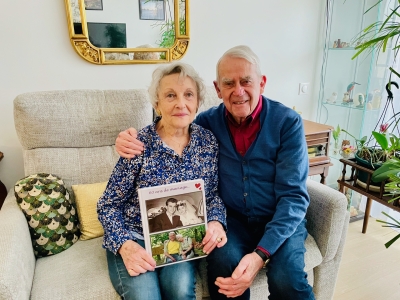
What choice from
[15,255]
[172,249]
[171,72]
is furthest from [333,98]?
[15,255]

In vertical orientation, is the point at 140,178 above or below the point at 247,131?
below

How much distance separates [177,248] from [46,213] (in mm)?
593

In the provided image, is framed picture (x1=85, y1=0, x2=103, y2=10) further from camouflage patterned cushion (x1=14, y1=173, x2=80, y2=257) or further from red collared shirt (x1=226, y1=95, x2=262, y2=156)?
red collared shirt (x1=226, y1=95, x2=262, y2=156)

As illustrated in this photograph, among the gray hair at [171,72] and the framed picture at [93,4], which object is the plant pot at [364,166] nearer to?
the gray hair at [171,72]

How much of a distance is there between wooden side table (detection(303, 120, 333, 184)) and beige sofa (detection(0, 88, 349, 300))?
0.61m

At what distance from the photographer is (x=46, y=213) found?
128 cm

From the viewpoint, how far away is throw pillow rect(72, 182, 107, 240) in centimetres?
139

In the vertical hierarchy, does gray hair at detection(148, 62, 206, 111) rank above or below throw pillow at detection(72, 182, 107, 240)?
above

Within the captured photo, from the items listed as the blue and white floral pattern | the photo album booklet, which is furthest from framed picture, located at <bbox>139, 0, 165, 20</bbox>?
the photo album booklet

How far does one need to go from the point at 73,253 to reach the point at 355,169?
158 centimetres

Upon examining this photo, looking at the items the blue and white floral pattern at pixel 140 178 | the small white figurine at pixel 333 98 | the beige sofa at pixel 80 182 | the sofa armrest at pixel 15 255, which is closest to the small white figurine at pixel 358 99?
the small white figurine at pixel 333 98

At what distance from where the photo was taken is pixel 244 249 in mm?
1181

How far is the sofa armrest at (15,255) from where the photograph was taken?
0.93 m

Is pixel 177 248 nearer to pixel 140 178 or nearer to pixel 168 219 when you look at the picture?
pixel 168 219
